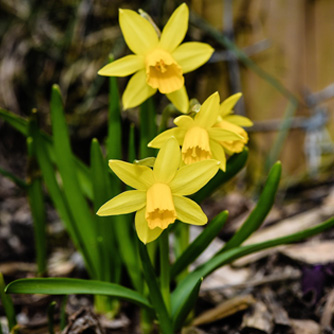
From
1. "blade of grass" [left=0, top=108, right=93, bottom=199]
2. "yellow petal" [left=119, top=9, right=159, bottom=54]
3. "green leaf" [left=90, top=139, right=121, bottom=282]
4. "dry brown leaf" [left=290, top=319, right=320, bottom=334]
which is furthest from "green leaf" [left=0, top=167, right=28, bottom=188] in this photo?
"dry brown leaf" [left=290, top=319, right=320, bottom=334]

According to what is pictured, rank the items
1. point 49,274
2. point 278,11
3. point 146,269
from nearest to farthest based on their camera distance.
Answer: point 146,269 < point 49,274 < point 278,11

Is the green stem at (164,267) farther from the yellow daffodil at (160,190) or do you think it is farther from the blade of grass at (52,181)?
the blade of grass at (52,181)

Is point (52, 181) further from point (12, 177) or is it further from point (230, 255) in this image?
point (230, 255)

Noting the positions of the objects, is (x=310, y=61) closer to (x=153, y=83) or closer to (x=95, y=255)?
(x=153, y=83)

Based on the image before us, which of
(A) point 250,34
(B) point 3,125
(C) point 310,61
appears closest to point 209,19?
(A) point 250,34

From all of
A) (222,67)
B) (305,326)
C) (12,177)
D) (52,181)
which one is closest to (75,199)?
(52,181)

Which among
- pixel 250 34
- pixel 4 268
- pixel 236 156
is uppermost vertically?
pixel 250 34

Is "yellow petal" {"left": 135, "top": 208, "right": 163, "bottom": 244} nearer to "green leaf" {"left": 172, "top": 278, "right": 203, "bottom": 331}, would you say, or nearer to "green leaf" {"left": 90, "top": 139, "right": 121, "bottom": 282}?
"green leaf" {"left": 172, "top": 278, "right": 203, "bottom": 331}

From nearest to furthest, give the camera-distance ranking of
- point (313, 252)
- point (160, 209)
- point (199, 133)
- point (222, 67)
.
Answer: point (160, 209) < point (199, 133) < point (313, 252) < point (222, 67)
